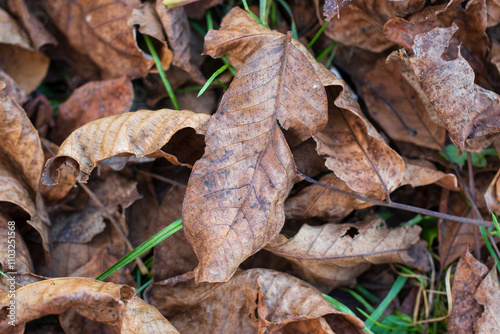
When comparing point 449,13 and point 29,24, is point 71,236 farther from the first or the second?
point 449,13

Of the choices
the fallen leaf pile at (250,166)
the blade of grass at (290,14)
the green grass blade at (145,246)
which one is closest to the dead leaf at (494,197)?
the fallen leaf pile at (250,166)

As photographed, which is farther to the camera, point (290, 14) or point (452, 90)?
point (290, 14)

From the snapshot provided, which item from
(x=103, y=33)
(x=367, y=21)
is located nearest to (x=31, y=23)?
(x=103, y=33)

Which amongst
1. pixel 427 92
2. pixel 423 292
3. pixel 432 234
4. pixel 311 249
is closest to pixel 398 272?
pixel 423 292

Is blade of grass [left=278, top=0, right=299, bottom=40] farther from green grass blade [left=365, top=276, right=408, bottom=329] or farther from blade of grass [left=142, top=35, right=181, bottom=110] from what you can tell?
green grass blade [left=365, top=276, right=408, bottom=329]

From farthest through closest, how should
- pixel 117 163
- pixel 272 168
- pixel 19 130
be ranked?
pixel 117 163 < pixel 19 130 < pixel 272 168

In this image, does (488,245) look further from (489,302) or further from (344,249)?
(344,249)

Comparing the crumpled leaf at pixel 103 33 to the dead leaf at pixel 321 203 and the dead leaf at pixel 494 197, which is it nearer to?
the dead leaf at pixel 321 203
